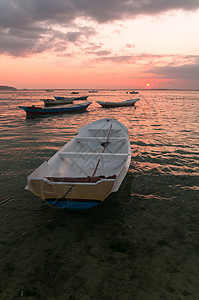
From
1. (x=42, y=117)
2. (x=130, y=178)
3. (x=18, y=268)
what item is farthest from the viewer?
(x=42, y=117)

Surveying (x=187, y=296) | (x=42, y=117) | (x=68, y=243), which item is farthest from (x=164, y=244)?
(x=42, y=117)

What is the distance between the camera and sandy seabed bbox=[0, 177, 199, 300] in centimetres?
330

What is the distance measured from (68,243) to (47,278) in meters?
0.93

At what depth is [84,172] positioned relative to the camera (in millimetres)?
6773

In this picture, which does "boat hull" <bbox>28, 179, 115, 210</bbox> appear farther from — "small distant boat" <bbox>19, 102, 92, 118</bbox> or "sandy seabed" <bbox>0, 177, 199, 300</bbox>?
"small distant boat" <bbox>19, 102, 92, 118</bbox>

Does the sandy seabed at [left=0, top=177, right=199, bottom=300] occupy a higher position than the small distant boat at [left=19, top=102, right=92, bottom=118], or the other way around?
the small distant boat at [left=19, top=102, right=92, bottom=118]

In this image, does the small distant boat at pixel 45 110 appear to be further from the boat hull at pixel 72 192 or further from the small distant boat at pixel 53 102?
the boat hull at pixel 72 192

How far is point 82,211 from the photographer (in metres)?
5.43

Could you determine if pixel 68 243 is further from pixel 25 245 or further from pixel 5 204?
pixel 5 204

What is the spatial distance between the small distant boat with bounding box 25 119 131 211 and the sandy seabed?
774mm

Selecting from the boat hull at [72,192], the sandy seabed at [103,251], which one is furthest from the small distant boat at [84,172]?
the sandy seabed at [103,251]

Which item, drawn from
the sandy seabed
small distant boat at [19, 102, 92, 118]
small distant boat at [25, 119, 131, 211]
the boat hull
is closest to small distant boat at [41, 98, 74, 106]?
small distant boat at [19, 102, 92, 118]

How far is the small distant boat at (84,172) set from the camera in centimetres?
442

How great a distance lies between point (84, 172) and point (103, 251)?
3.07 m
